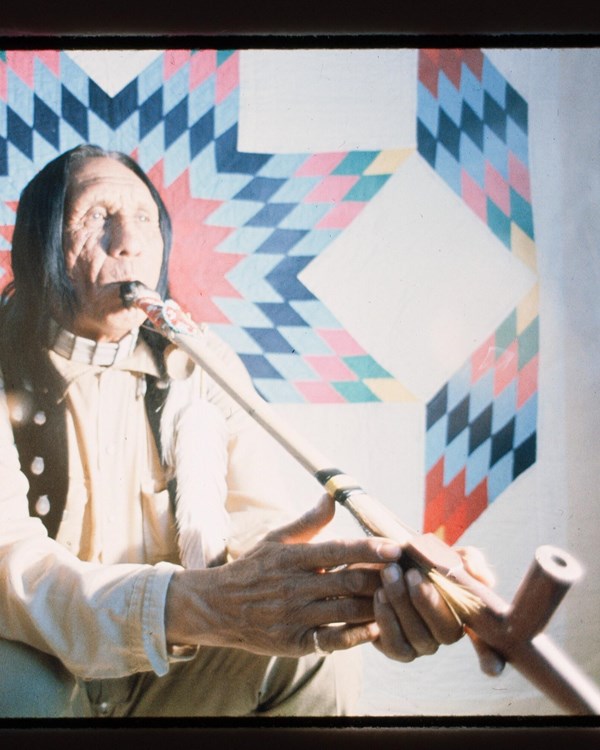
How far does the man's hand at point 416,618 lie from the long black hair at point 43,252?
0.78 m

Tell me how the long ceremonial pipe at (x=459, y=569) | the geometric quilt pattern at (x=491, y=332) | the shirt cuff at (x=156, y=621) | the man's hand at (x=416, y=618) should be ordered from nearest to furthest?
the long ceremonial pipe at (x=459, y=569) → the man's hand at (x=416, y=618) → the shirt cuff at (x=156, y=621) → the geometric quilt pattern at (x=491, y=332)

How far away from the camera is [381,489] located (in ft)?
5.86

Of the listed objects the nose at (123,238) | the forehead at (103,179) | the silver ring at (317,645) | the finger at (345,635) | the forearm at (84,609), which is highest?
the forehead at (103,179)

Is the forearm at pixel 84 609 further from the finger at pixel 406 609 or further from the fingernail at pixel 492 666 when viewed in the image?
the fingernail at pixel 492 666

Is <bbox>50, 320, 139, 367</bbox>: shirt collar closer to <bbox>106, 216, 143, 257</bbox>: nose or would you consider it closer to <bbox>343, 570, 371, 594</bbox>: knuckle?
<bbox>106, 216, 143, 257</bbox>: nose

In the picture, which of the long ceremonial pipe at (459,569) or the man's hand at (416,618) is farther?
the man's hand at (416,618)

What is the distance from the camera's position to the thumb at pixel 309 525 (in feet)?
5.66

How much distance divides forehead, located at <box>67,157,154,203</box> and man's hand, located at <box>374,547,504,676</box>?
0.94 meters

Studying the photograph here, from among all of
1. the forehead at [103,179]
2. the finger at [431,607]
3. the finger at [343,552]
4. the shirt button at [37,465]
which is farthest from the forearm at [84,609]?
the forehead at [103,179]

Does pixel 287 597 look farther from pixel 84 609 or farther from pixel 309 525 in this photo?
pixel 84 609

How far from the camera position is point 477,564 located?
1.70m

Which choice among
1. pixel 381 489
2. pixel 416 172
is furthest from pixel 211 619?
pixel 416 172

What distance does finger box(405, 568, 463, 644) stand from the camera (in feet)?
5.14
